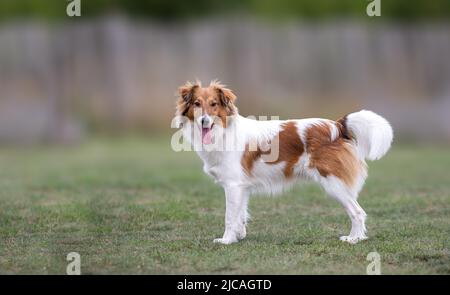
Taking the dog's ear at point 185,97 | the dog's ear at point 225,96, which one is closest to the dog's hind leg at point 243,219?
the dog's ear at point 225,96

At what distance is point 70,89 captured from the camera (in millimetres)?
22672

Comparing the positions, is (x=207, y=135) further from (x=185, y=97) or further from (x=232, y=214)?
(x=232, y=214)

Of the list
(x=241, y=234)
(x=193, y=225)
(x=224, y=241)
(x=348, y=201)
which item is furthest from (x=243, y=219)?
(x=348, y=201)

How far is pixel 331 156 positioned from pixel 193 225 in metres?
2.25

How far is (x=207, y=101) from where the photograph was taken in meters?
8.33

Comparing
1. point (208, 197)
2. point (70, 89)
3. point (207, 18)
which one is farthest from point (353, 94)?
point (208, 197)

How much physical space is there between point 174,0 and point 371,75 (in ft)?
22.5

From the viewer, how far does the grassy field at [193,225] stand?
737 cm

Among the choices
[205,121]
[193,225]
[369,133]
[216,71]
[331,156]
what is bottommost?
[193,225]

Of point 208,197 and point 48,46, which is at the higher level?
point 48,46

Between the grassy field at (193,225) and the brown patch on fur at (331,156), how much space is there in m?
0.81

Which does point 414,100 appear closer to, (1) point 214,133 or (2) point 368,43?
(2) point 368,43

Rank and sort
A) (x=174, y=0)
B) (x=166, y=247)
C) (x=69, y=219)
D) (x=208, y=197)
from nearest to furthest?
1. (x=166, y=247)
2. (x=69, y=219)
3. (x=208, y=197)
4. (x=174, y=0)

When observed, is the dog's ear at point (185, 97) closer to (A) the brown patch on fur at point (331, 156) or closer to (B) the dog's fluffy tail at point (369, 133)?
(A) the brown patch on fur at point (331, 156)
